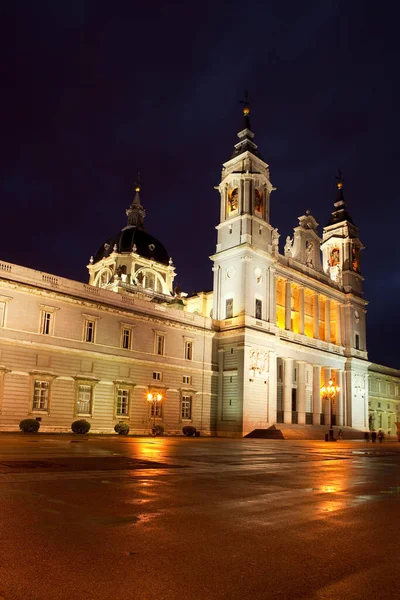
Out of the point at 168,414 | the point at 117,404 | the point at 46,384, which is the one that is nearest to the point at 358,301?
the point at 168,414

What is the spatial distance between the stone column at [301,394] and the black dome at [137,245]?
3737 cm

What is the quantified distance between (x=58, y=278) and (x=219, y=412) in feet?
72.1

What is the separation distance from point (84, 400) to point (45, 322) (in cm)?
709

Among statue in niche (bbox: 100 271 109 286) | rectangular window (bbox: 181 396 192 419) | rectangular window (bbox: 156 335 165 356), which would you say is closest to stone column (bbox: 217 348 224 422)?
rectangular window (bbox: 181 396 192 419)

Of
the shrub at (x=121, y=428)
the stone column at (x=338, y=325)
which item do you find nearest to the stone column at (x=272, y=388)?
the stone column at (x=338, y=325)

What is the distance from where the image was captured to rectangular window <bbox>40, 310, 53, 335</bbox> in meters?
39.5

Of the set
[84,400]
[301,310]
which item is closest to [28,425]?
[84,400]

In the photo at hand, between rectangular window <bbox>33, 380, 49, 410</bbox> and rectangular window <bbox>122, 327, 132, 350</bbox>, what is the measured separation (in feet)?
27.0

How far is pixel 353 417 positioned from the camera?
6756 cm

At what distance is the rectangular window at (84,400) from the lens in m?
41.4

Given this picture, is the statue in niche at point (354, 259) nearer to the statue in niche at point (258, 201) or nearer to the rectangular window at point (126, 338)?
the statue in niche at point (258, 201)

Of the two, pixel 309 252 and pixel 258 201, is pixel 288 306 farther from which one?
pixel 258 201

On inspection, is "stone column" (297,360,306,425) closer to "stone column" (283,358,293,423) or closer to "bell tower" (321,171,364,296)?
"stone column" (283,358,293,423)

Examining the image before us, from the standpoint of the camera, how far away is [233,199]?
59.3m
